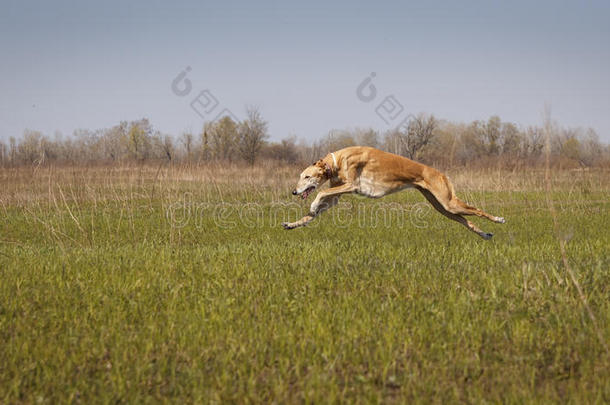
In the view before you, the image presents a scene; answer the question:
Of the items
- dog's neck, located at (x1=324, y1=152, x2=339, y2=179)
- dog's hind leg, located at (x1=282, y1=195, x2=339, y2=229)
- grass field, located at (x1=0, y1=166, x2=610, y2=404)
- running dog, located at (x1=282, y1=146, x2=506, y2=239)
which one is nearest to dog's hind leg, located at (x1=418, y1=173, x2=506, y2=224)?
running dog, located at (x1=282, y1=146, x2=506, y2=239)

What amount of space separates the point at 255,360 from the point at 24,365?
1798 mm

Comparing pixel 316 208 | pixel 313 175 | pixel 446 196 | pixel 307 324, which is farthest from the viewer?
pixel 446 196

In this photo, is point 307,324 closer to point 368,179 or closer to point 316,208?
point 316,208

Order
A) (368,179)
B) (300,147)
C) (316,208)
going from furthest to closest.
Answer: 1. (300,147)
2. (368,179)
3. (316,208)

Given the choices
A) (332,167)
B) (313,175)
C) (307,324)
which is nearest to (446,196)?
(332,167)

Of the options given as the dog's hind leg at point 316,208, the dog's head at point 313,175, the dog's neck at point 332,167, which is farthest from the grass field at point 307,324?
the dog's neck at point 332,167

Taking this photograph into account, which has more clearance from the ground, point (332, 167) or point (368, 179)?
point (332, 167)

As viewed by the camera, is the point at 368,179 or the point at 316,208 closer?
the point at 316,208

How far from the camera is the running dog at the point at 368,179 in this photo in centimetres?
918

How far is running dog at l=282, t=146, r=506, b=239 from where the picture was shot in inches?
361

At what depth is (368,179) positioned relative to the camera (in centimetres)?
948

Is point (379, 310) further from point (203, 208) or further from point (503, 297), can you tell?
point (203, 208)

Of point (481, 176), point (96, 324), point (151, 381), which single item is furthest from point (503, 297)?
point (481, 176)

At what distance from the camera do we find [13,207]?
1673cm
